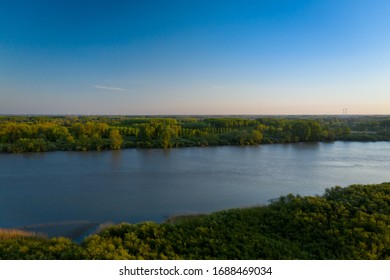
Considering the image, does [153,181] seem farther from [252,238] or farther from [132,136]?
[132,136]

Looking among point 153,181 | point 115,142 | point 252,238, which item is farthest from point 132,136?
point 252,238

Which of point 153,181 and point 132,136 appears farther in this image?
point 132,136

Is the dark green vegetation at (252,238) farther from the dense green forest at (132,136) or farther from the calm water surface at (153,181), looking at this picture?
the dense green forest at (132,136)

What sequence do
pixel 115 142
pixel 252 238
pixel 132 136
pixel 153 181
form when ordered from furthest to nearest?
pixel 132 136 < pixel 115 142 < pixel 153 181 < pixel 252 238

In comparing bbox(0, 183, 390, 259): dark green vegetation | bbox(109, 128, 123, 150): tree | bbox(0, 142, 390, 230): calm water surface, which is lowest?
bbox(0, 142, 390, 230): calm water surface

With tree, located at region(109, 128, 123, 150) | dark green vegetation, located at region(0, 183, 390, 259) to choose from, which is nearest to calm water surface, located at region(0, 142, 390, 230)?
tree, located at region(109, 128, 123, 150)

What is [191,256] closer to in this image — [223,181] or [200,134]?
[223,181]

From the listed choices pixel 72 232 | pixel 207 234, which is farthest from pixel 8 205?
pixel 207 234

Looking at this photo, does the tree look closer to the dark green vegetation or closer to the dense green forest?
the dense green forest
